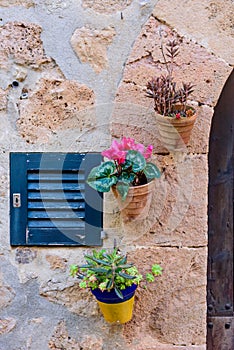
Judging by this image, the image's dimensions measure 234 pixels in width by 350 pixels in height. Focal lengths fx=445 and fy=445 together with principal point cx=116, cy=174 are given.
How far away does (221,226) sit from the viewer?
1.80m

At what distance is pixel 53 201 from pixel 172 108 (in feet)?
1.83

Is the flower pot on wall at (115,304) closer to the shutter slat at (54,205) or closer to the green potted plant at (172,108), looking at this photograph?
the shutter slat at (54,205)

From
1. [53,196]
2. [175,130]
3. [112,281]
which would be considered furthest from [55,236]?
[175,130]

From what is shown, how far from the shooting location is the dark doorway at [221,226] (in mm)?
1776

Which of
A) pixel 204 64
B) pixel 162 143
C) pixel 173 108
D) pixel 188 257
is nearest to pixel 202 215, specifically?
pixel 188 257

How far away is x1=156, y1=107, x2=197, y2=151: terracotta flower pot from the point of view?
1.49m

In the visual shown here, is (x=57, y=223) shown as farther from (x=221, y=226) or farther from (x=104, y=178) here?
(x=221, y=226)

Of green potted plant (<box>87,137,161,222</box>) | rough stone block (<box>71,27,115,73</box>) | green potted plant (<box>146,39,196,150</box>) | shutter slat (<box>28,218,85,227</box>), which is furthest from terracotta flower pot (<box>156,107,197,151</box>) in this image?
shutter slat (<box>28,218,85,227</box>)

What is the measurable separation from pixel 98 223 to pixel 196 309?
0.48m

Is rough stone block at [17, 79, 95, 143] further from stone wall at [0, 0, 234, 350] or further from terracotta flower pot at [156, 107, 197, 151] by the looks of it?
terracotta flower pot at [156, 107, 197, 151]

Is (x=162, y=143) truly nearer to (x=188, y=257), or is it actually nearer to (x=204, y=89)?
(x=204, y=89)

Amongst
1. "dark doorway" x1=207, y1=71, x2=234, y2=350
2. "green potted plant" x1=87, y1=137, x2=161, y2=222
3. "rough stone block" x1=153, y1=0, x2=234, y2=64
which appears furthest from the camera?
"dark doorway" x1=207, y1=71, x2=234, y2=350

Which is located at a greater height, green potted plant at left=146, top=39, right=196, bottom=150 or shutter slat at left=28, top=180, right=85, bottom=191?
green potted plant at left=146, top=39, right=196, bottom=150

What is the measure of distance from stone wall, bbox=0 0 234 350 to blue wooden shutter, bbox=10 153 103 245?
36mm
